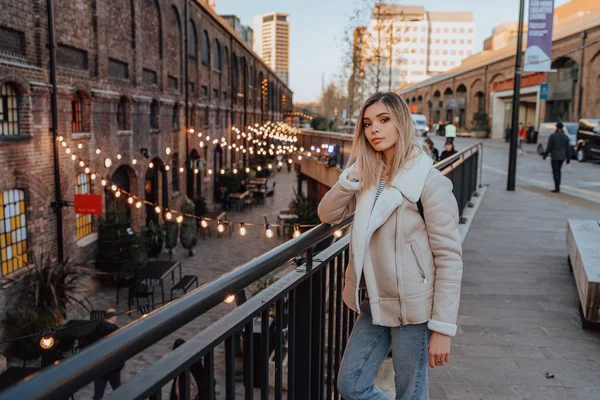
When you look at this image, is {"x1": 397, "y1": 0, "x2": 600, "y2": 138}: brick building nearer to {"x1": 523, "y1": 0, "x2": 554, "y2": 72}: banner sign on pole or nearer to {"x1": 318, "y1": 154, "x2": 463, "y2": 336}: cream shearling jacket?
{"x1": 523, "y1": 0, "x2": 554, "y2": 72}: banner sign on pole

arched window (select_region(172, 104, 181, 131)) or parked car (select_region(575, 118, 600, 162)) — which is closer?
arched window (select_region(172, 104, 181, 131))

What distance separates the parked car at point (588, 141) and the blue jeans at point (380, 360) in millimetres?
26219

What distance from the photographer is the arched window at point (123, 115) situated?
1764 centimetres

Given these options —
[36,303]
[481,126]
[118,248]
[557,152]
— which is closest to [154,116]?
[118,248]

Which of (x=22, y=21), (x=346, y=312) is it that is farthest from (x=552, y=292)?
(x=22, y=21)

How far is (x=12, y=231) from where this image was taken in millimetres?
11773

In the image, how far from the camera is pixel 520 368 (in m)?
4.39

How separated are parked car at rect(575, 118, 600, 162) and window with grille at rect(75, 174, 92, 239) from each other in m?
22.0

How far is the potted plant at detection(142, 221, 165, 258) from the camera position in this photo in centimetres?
1809

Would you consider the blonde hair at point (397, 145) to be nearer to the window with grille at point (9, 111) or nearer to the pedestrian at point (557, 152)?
the window with grille at point (9, 111)

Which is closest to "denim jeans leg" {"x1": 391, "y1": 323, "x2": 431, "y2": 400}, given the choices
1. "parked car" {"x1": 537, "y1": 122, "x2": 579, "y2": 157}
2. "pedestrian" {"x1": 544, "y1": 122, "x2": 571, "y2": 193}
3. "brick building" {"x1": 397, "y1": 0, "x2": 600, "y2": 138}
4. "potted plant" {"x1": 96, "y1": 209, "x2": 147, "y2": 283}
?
"potted plant" {"x1": 96, "y1": 209, "x2": 147, "y2": 283}

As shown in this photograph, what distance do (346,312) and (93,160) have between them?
13.4 metres

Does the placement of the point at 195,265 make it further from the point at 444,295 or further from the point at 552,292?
the point at 444,295

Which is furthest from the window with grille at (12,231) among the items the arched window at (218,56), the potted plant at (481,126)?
the potted plant at (481,126)
